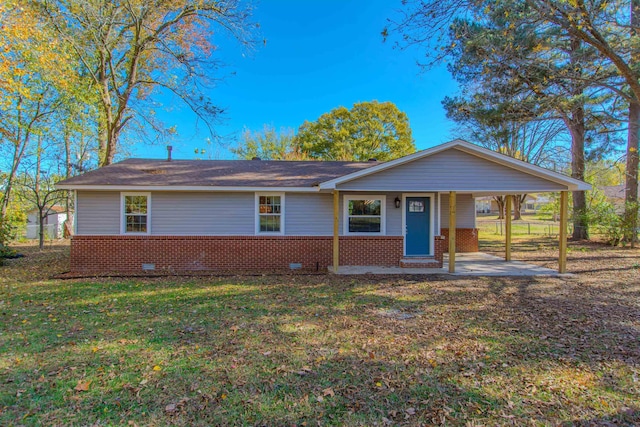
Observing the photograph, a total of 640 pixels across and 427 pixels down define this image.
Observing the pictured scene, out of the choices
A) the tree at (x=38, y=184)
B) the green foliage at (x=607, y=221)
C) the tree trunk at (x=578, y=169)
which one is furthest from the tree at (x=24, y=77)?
the green foliage at (x=607, y=221)

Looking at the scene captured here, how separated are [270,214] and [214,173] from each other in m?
2.45

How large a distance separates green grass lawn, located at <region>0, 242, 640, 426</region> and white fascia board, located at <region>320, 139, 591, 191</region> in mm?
2882

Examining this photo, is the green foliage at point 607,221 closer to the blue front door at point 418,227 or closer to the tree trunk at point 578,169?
the tree trunk at point 578,169

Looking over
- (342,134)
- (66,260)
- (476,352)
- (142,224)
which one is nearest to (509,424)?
(476,352)

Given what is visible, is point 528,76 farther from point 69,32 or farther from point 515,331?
point 69,32

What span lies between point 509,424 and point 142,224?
9759 mm

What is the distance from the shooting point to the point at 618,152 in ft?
49.0

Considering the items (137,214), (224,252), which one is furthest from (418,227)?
(137,214)

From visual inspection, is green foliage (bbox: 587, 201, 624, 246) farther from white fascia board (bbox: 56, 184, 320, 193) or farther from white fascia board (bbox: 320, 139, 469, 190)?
white fascia board (bbox: 56, 184, 320, 193)

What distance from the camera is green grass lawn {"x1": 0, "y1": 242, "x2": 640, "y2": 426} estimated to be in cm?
280

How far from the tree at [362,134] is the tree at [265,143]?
2156mm

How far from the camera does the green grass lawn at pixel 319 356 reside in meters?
2.80

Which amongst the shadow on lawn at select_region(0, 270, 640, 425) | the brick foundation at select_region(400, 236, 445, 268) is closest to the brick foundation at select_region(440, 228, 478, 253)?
the brick foundation at select_region(400, 236, 445, 268)

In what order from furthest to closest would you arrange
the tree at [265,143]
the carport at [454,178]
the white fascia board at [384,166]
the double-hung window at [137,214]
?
the tree at [265,143], the double-hung window at [137,214], the carport at [454,178], the white fascia board at [384,166]
